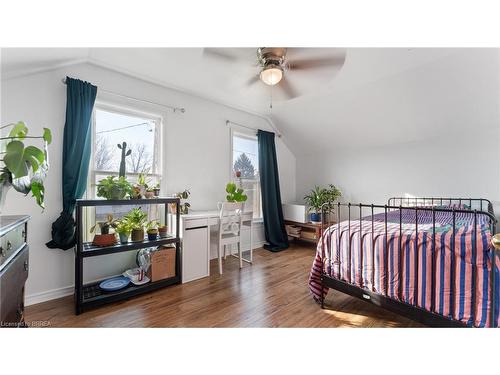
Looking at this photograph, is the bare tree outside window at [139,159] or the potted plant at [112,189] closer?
the potted plant at [112,189]

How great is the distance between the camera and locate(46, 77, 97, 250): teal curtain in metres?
2.03

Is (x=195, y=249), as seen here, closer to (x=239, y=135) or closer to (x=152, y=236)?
(x=152, y=236)

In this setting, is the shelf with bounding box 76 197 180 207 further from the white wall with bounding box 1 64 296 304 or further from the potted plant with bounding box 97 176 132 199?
the white wall with bounding box 1 64 296 304

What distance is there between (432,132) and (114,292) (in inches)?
171

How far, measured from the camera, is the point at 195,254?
2.62 m

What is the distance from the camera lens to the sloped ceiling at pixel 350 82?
1.47 m

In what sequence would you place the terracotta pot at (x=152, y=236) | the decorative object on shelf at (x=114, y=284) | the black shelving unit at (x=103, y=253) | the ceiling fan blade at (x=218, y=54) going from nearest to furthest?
the ceiling fan blade at (x=218, y=54), the black shelving unit at (x=103, y=253), the decorative object on shelf at (x=114, y=284), the terracotta pot at (x=152, y=236)

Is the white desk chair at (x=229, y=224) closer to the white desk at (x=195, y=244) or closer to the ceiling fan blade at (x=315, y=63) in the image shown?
the white desk at (x=195, y=244)

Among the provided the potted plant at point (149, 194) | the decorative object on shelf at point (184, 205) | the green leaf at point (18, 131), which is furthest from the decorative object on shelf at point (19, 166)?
the decorative object on shelf at point (184, 205)

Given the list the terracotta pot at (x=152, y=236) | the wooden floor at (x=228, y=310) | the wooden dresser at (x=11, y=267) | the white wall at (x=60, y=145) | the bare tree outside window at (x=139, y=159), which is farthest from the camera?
the bare tree outside window at (x=139, y=159)

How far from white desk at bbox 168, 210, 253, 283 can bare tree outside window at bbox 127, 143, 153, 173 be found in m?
0.69

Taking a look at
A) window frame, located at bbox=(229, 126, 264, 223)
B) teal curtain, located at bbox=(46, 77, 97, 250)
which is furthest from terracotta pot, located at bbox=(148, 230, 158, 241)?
window frame, located at bbox=(229, 126, 264, 223)

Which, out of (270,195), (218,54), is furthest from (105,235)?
(270,195)

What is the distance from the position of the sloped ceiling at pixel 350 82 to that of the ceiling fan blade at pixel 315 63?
35 millimetres
